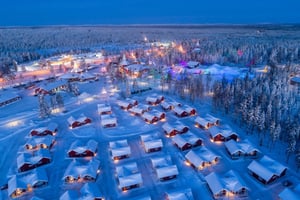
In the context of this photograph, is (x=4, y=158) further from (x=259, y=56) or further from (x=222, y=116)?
(x=259, y=56)

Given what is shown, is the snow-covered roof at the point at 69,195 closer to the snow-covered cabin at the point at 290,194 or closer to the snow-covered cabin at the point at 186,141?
the snow-covered cabin at the point at 186,141

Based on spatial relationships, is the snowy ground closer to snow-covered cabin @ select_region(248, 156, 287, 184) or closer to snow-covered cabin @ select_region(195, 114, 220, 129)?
snow-covered cabin @ select_region(248, 156, 287, 184)

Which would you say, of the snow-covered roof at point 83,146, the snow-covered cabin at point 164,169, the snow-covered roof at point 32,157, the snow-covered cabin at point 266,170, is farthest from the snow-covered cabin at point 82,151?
the snow-covered cabin at point 266,170

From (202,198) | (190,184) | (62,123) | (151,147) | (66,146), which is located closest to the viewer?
(202,198)

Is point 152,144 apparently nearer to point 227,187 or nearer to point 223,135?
point 223,135

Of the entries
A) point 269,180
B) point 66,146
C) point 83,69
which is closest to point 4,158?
point 66,146

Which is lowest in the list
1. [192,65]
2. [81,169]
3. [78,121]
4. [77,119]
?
[81,169]

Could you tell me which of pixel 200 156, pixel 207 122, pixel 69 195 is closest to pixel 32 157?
Answer: pixel 69 195
